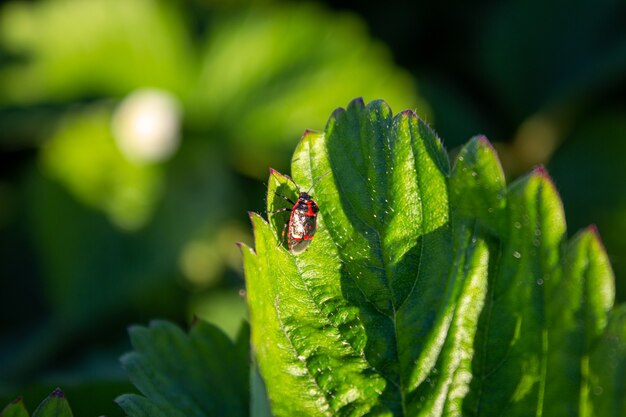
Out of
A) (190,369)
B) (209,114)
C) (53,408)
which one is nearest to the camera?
(53,408)

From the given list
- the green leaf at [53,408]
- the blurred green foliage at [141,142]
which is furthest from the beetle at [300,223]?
the blurred green foliage at [141,142]

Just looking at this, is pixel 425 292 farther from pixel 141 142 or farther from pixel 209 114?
pixel 209 114

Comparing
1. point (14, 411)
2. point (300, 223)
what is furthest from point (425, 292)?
point (14, 411)

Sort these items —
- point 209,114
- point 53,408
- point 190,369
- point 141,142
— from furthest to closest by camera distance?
1. point 209,114
2. point 141,142
3. point 190,369
4. point 53,408

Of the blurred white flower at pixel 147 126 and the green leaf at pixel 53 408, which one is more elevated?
the blurred white flower at pixel 147 126

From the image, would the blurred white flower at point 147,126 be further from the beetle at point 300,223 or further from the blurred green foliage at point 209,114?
the beetle at point 300,223

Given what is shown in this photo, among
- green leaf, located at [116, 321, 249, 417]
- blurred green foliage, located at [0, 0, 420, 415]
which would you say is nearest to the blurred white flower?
blurred green foliage, located at [0, 0, 420, 415]
